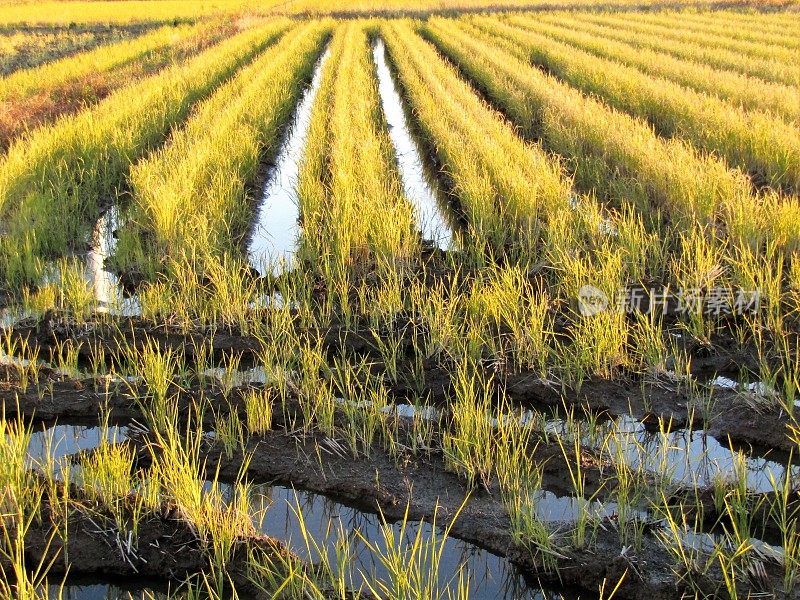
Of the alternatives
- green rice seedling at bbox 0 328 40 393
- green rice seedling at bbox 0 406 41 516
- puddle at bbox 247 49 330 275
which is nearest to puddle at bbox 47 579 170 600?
green rice seedling at bbox 0 406 41 516

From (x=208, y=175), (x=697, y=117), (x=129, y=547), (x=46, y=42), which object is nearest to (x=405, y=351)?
(x=129, y=547)

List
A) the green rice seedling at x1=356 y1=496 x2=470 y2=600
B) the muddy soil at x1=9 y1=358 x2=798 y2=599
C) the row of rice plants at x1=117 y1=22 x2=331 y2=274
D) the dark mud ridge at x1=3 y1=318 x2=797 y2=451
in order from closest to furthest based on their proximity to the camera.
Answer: the green rice seedling at x1=356 y1=496 x2=470 y2=600
the muddy soil at x1=9 y1=358 x2=798 y2=599
the dark mud ridge at x1=3 y1=318 x2=797 y2=451
the row of rice plants at x1=117 y1=22 x2=331 y2=274

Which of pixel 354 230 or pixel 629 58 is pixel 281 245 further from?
pixel 629 58

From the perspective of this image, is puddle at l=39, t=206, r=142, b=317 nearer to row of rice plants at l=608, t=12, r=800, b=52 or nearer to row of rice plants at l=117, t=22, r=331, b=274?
row of rice plants at l=117, t=22, r=331, b=274

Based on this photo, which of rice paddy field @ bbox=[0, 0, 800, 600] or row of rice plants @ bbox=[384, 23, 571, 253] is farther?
row of rice plants @ bbox=[384, 23, 571, 253]

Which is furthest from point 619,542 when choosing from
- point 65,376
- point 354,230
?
point 354,230

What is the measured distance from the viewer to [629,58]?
34.8 feet

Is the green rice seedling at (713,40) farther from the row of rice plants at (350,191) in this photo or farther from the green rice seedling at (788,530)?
the green rice seedling at (788,530)

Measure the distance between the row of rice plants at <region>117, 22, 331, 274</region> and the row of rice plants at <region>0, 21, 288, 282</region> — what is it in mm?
296

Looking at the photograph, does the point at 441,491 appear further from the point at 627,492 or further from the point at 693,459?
the point at 693,459

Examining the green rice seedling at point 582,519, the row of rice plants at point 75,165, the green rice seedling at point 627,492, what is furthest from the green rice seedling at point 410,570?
the row of rice plants at point 75,165

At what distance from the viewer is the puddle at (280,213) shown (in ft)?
15.8

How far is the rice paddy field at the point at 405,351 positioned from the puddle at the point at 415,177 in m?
0.06

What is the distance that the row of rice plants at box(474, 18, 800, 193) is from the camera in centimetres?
559
